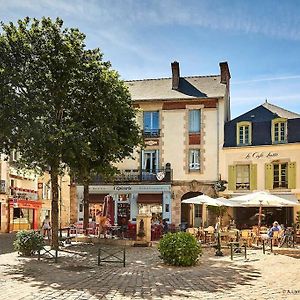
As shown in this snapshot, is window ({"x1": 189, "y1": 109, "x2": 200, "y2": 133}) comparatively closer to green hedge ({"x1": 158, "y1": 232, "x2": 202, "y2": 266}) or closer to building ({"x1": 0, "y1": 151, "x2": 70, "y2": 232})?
building ({"x1": 0, "y1": 151, "x2": 70, "y2": 232})

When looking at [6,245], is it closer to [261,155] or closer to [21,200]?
[261,155]

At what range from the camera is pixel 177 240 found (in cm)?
1355

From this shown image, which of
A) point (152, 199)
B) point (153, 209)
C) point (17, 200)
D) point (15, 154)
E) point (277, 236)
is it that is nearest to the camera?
point (277, 236)

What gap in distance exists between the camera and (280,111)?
29.2 m

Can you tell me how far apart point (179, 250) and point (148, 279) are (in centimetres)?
224

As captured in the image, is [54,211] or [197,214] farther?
[197,214]

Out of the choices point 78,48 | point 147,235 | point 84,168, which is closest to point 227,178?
point 147,235

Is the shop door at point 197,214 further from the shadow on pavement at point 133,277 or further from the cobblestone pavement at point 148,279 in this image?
the shadow on pavement at point 133,277

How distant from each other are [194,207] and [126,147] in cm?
1096

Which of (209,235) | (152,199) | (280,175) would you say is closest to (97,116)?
(209,235)

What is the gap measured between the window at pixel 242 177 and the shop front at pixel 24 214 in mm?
17145

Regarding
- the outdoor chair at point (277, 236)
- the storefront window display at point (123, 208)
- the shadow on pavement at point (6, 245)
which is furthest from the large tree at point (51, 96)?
the storefront window display at point (123, 208)

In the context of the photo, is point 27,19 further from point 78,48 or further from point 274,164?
point 274,164

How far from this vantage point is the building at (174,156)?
1156 inches
